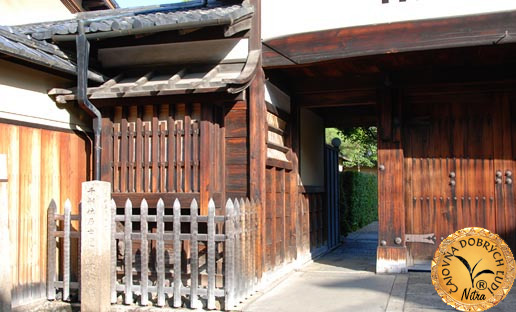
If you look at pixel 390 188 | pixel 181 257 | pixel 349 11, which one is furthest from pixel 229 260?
pixel 349 11

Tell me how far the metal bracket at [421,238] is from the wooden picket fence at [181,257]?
2840mm

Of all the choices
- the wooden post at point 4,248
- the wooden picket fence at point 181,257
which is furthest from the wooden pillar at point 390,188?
the wooden post at point 4,248

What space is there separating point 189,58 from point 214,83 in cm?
115

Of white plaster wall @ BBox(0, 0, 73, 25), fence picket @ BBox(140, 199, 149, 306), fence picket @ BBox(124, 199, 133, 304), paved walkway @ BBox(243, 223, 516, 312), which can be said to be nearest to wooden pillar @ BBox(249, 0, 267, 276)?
paved walkway @ BBox(243, 223, 516, 312)

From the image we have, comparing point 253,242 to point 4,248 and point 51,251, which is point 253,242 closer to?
point 51,251

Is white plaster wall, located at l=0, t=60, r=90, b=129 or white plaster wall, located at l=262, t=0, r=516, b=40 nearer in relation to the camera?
white plaster wall, located at l=0, t=60, r=90, b=129

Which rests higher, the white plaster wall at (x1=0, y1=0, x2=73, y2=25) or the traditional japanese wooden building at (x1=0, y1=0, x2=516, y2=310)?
the white plaster wall at (x1=0, y1=0, x2=73, y2=25)

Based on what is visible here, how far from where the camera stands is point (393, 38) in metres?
6.95

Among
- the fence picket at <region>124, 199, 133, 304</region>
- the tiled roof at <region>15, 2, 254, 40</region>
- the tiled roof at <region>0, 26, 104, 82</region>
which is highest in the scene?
the tiled roof at <region>15, 2, 254, 40</region>

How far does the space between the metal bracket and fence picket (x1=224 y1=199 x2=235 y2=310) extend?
3596mm

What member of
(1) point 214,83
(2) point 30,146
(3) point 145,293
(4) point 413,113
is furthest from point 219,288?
(4) point 413,113

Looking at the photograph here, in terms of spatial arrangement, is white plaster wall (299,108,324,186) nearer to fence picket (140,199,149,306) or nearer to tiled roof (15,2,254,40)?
tiled roof (15,2,254,40)

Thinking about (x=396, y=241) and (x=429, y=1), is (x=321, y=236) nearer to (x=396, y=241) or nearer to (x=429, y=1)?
(x=396, y=241)

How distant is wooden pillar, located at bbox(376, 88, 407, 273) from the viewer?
8375 mm
